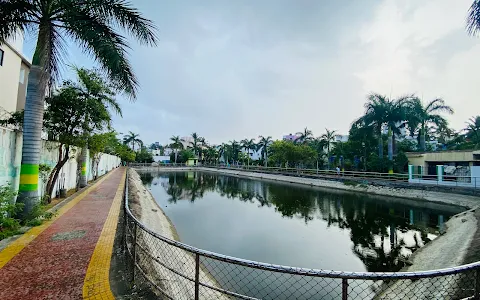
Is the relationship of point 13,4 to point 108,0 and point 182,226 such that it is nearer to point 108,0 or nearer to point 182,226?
point 108,0

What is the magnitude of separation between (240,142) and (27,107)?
6011cm

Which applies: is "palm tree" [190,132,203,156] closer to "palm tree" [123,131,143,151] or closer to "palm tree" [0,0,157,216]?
"palm tree" [123,131,143,151]

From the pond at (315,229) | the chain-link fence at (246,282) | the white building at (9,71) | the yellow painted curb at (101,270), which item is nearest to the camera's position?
the yellow painted curb at (101,270)

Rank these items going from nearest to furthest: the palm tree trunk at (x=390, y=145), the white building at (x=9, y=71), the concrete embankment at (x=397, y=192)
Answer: the white building at (x=9, y=71) → the concrete embankment at (x=397, y=192) → the palm tree trunk at (x=390, y=145)

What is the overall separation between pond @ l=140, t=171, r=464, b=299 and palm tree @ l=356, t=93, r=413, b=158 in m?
12.3

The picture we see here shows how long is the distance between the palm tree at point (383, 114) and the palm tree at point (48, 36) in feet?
96.9

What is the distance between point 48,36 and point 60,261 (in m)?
6.18

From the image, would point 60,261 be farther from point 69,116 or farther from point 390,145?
point 390,145

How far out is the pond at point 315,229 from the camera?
28.8 ft

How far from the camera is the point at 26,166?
21.6 feet

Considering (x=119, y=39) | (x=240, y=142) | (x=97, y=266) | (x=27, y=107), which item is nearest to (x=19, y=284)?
(x=97, y=266)

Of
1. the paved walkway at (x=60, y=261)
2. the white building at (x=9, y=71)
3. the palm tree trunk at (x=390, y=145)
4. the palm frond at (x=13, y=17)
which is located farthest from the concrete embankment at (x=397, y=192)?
the white building at (x=9, y=71)

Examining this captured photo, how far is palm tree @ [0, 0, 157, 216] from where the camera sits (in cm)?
633

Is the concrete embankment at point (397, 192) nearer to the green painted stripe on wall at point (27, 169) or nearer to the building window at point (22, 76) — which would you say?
the green painted stripe on wall at point (27, 169)
